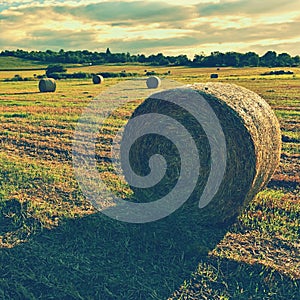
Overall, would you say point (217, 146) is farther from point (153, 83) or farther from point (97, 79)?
point (97, 79)

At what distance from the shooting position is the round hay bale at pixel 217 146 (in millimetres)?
6441

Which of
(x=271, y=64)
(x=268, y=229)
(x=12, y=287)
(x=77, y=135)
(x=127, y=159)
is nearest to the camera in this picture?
(x=12, y=287)

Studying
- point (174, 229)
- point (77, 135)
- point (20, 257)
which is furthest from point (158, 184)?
point (77, 135)

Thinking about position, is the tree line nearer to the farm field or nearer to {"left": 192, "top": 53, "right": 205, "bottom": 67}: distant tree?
{"left": 192, "top": 53, "right": 205, "bottom": 67}: distant tree

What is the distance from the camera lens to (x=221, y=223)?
676 centimetres

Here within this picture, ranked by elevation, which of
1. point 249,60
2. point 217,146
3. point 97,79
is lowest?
point 217,146

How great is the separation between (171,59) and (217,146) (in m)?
85.5

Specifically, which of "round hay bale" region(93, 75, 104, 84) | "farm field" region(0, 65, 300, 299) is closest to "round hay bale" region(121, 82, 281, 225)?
"farm field" region(0, 65, 300, 299)

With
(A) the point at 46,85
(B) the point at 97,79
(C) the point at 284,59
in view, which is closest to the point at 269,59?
(C) the point at 284,59

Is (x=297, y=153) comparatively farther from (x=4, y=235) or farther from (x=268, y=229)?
(x=4, y=235)

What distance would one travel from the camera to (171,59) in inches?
3533

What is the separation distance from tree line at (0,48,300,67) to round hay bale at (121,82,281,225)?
3036 inches

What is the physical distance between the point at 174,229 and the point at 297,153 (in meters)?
5.53

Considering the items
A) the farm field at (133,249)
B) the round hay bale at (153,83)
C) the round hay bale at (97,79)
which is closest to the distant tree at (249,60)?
the round hay bale at (97,79)
